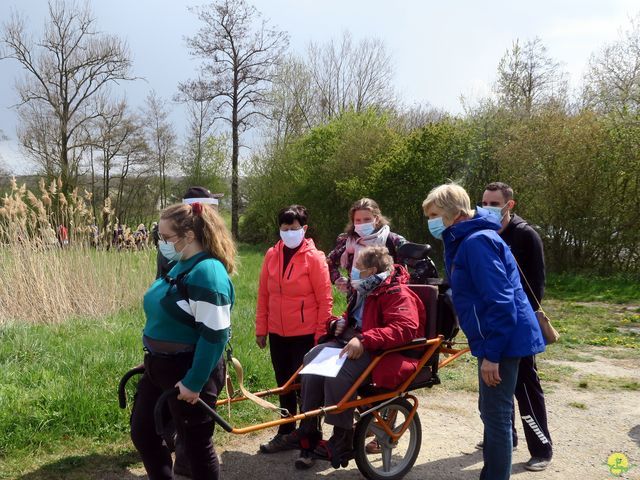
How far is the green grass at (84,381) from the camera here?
4172 mm

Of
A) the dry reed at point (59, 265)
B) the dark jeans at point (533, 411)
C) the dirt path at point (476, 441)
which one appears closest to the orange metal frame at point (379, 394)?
the dirt path at point (476, 441)

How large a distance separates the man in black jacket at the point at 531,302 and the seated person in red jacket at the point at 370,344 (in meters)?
0.85

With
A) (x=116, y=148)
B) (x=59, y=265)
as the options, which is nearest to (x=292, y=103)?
(x=116, y=148)

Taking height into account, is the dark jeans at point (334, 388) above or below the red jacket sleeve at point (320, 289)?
below

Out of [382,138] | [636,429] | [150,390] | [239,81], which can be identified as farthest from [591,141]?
[239,81]

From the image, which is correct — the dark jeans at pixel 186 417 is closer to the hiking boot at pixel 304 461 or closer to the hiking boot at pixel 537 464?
the hiking boot at pixel 304 461

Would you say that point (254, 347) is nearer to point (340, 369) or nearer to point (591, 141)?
point (340, 369)

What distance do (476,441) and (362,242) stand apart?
1840mm

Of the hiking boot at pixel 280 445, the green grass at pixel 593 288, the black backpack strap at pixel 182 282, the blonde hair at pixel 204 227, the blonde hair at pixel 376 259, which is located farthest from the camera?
the green grass at pixel 593 288

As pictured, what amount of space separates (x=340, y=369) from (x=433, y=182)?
13642 millimetres

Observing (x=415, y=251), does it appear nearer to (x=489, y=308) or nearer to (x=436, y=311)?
(x=436, y=311)

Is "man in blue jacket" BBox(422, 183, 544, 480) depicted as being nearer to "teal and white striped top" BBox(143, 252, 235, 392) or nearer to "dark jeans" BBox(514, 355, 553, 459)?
"dark jeans" BBox(514, 355, 553, 459)

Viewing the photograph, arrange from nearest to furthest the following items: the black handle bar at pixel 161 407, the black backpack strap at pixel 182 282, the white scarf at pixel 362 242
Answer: the black handle bar at pixel 161 407, the black backpack strap at pixel 182 282, the white scarf at pixel 362 242

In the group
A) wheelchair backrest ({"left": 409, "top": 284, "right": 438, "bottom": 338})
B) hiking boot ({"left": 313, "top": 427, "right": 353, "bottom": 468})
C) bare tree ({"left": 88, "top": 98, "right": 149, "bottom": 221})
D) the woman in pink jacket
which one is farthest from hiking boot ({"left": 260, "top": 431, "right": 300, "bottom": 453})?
bare tree ({"left": 88, "top": 98, "right": 149, "bottom": 221})
